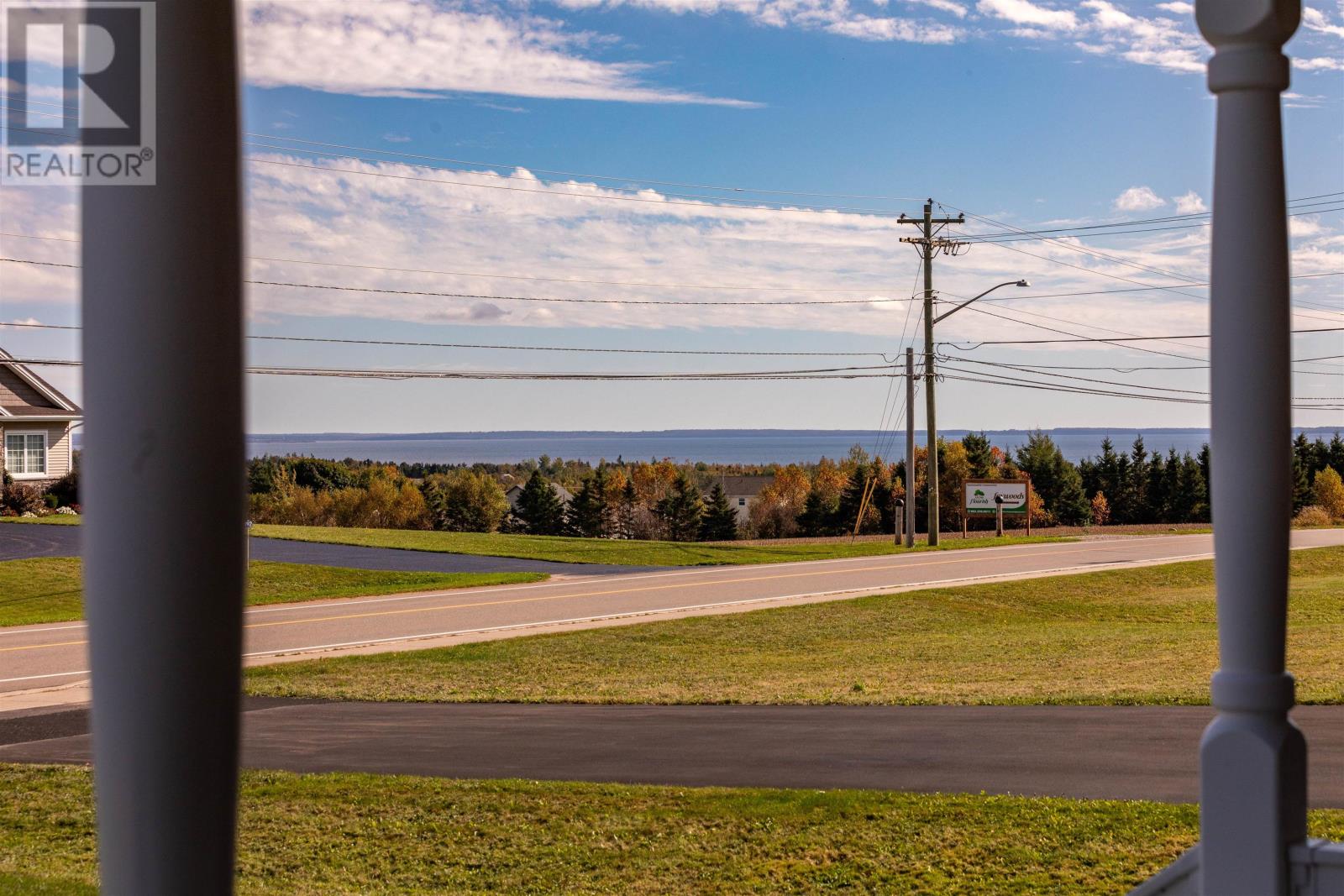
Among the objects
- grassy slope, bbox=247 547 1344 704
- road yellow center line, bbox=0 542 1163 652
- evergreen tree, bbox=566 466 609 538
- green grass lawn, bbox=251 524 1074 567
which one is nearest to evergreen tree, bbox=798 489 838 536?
evergreen tree, bbox=566 466 609 538

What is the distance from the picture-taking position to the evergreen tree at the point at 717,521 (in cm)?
6241

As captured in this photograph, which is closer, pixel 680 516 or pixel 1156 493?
pixel 1156 493

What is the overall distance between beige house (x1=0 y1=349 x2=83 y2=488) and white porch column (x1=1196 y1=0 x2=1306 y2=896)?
39702 millimetres

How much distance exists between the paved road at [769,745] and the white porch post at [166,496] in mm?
6525

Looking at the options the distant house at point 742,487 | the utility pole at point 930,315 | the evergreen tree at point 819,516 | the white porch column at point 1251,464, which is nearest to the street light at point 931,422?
the utility pole at point 930,315

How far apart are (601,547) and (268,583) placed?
1153 cm

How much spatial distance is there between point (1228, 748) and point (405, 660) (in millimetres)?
13582

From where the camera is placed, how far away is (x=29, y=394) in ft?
127

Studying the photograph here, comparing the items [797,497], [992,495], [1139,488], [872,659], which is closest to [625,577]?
[872,659]

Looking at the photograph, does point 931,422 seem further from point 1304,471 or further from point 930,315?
point 1304,471

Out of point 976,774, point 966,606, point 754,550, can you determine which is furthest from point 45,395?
point 976,774

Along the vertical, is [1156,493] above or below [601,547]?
above

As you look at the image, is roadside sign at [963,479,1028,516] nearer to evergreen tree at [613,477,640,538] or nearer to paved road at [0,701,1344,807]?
evergreen tree at [613,477,640,538]

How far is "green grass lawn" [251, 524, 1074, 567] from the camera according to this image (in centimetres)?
3062
